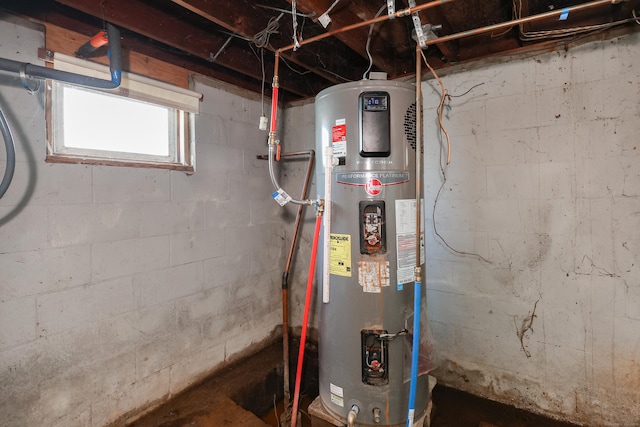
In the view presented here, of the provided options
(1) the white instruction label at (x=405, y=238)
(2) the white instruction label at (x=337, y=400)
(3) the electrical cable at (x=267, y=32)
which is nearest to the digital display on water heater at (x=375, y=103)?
(1) the white instruction label at (x=405, y=238)

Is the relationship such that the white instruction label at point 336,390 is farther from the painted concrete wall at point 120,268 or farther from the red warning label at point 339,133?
the red warning label at point 339,133

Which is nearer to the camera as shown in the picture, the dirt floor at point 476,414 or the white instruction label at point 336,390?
the white instruction label at point 336,390

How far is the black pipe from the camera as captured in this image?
3.84 feet

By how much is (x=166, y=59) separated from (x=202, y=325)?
64.2 inches

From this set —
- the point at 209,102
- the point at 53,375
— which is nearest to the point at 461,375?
the point at 53,375

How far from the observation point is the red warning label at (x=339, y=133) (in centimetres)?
136

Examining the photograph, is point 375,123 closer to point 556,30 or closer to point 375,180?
point 375,180

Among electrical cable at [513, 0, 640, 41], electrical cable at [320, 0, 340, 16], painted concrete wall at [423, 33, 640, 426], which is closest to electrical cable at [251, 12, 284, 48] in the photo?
electrical cable at [320, 0, 340, 16]

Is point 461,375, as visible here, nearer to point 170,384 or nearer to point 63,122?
point 170,384

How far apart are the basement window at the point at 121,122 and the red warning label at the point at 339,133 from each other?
1.02 m

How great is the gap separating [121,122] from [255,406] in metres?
1.96

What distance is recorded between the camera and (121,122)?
167cm

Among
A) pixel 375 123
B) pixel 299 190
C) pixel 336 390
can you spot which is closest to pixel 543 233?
pixel 375 123

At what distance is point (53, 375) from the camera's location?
140 cm
